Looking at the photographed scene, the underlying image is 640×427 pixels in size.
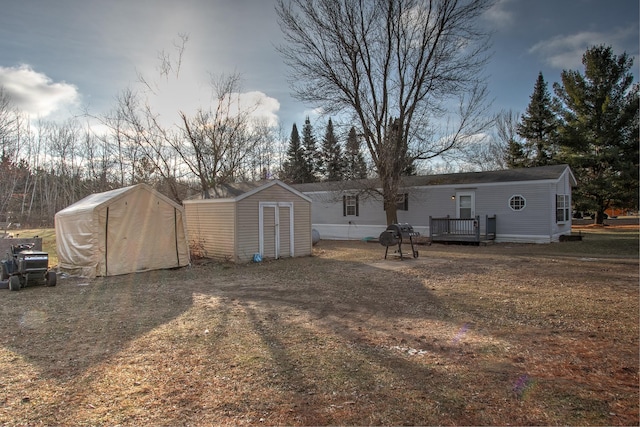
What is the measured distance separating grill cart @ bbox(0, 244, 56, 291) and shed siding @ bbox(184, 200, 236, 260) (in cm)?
475

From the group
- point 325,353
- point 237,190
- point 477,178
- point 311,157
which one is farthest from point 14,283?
point 311,157

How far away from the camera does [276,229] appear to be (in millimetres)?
12992

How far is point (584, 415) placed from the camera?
9.14 feet

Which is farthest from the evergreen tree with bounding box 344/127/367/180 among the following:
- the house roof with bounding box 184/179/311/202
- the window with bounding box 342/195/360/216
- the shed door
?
the shed door

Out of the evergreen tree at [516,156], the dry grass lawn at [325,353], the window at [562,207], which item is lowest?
the dry grass lawn at [325,353]

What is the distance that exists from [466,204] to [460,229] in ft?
4.54

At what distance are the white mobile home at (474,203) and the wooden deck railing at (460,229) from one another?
199 mm

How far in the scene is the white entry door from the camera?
1755cm

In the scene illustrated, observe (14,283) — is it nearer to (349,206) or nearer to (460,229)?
(460,229)

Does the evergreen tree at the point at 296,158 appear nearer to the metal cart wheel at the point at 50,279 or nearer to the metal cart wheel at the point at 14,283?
the metal cart wheel at the point at 50,279

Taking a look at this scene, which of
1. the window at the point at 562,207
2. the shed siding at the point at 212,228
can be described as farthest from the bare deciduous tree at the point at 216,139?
the window at the point at 562,207

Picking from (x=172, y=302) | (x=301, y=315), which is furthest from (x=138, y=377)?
(x=172, y=302)

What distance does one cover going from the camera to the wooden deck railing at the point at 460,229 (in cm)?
1641

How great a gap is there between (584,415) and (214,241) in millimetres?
11246
